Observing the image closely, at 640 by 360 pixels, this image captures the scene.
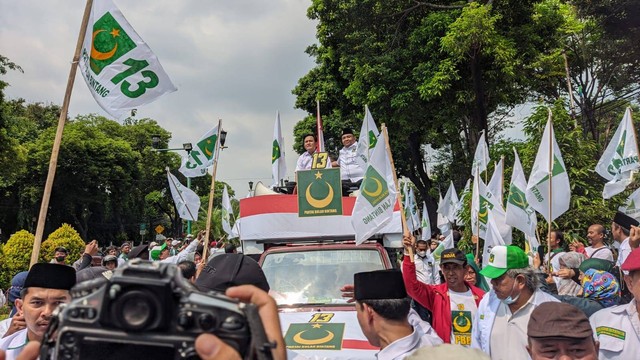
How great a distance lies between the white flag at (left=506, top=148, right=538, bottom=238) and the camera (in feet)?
29.9

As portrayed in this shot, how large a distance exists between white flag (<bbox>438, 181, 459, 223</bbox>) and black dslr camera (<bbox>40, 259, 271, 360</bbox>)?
17.5m

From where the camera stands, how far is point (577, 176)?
14164mm

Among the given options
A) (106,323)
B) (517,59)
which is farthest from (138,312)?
(517,59)

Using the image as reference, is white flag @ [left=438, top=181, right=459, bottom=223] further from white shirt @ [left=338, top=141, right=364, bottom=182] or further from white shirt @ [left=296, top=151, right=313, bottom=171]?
white shirt @ [left=296, top=151, right=313, bottom=171]

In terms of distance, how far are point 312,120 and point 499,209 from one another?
74.2 feet

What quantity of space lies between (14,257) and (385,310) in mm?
16184

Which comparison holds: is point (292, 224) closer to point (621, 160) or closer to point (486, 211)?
point (486, 211)

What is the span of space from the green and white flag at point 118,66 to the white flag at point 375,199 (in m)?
2.42

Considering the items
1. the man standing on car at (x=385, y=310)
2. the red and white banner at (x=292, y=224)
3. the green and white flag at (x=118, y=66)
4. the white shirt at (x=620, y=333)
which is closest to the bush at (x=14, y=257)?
the red and white banner at (x=292, y=224)

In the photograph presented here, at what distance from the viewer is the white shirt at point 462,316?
15.6ft

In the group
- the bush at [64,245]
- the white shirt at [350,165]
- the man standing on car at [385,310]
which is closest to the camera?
the man standing on car at [385,310]

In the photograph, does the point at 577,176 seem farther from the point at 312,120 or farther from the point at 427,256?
the point at 312,120

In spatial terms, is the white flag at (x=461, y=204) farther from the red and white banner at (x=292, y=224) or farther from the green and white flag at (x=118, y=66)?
the green and white flag at (x=118, y=66)

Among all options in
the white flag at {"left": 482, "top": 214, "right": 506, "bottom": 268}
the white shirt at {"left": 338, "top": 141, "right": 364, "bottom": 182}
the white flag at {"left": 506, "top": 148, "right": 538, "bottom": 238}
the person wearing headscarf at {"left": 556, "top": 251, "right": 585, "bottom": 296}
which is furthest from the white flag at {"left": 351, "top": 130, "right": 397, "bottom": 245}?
the white flag at {"left": 506, "top": 148, "right": 538, "bottom": 238}
